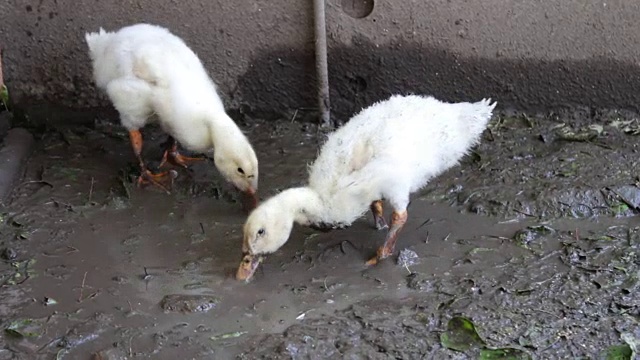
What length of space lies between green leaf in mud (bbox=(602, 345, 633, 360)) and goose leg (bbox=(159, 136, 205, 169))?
3060 millimetres

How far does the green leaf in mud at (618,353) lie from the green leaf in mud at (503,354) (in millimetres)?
362

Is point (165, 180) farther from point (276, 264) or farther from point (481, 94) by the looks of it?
point (481, 94)

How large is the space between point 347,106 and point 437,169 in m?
1.51

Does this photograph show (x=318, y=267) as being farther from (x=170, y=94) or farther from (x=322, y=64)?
(x=322, y=64)

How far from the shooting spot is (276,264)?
470 cm

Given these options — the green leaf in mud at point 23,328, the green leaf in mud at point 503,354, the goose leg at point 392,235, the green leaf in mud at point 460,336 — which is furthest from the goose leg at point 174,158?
the green leaf in mud at point 503,354

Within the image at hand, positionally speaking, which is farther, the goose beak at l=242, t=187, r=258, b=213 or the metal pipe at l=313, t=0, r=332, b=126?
the metal pipe at l=313, t=0, r=332, b=126

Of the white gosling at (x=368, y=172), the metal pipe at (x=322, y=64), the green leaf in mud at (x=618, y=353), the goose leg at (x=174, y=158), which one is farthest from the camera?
the metal pipe at (x=322, y=64)

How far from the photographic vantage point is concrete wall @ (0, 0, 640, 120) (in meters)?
5.84

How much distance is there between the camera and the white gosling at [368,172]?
4.49 metres

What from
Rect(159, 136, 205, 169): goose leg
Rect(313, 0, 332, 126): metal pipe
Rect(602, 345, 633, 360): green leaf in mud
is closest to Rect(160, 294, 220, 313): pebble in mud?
Rect(159, 136, 205, 169): goose leg

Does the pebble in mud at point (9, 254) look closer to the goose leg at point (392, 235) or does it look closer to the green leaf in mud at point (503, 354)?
the goose leg at point (392, 235)

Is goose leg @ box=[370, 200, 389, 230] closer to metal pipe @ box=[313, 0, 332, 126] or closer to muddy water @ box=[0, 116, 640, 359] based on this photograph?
muddy water @ box=[0, 116, 640, 359]

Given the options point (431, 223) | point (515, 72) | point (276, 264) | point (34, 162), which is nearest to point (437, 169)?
point (431, 223)
